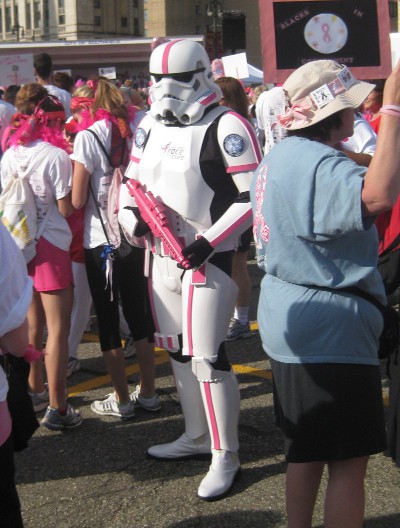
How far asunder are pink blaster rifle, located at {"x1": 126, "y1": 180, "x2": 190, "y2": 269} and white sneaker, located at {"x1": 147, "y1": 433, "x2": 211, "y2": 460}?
3.13ft

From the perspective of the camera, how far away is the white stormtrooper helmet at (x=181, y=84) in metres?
3.42

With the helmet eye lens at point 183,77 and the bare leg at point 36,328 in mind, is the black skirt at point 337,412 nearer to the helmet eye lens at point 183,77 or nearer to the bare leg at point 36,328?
the helmet eye lens at point 183,77

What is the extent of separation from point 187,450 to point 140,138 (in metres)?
1.51

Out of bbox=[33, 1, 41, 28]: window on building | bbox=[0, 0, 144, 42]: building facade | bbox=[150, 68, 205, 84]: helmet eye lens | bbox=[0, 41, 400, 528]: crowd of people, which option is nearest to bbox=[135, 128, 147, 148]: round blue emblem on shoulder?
bbox=[0, 41, 400, 528]: crowd of people

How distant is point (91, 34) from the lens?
9681 cm

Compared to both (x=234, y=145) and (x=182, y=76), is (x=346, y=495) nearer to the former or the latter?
(x=234, y=145)

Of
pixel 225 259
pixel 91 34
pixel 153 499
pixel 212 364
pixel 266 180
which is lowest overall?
pixel 153 499

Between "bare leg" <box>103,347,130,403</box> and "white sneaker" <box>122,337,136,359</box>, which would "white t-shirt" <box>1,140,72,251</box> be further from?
"white sneaker" <box>122,337,136,359</box>

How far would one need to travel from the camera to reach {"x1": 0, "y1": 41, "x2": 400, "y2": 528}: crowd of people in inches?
92.1

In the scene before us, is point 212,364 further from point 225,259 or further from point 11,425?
point 11,425

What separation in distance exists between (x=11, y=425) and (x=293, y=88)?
135 cm

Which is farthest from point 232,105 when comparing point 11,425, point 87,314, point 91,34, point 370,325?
point 91,34

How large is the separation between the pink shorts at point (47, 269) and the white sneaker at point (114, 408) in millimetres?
721

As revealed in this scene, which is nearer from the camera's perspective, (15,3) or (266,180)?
(266,180)
